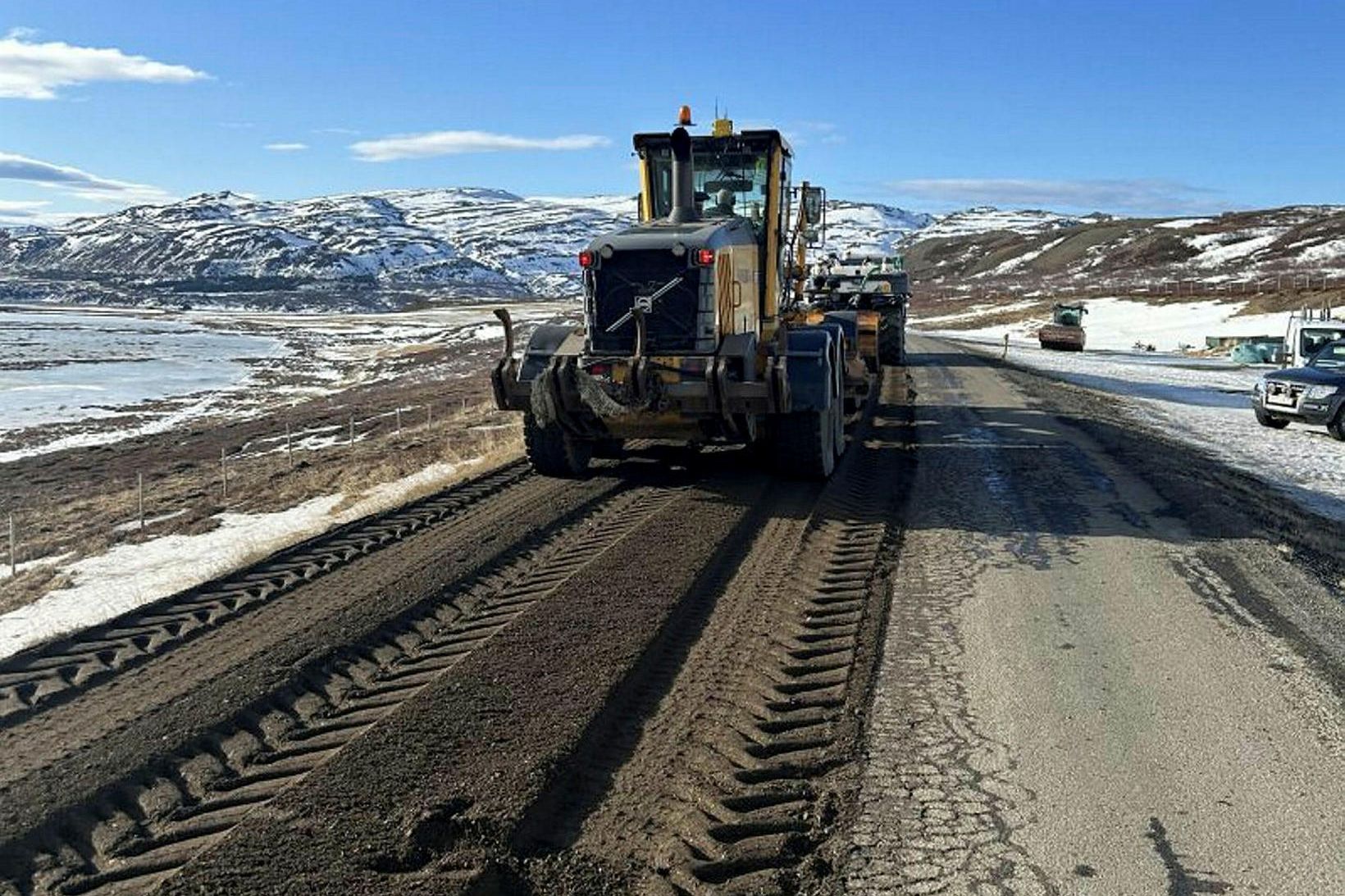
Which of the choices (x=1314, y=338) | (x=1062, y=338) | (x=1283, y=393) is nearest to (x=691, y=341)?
(x=1283, y=393)

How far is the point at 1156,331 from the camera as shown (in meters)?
56.2

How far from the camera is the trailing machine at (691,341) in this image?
11.4m

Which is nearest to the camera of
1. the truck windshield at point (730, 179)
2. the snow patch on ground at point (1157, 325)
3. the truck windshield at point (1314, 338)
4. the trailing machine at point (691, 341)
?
A: the trailing machine at point (691, 341)

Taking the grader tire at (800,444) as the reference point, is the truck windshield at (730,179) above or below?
above

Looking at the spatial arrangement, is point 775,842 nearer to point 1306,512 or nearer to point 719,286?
point 719,286

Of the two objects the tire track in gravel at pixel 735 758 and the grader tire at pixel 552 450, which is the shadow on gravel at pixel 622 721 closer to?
the tire track in gravel at pixel 735 758

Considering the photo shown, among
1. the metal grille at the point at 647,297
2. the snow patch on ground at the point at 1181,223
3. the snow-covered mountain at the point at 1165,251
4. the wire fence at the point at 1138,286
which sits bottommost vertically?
→ the metal grille at the point at 647,297

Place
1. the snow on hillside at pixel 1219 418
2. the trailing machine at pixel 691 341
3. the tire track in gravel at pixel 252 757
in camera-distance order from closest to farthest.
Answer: the tire track in gravel at pixel 252 757 → the trailing machine at pixel 691 341 → the snow on hillside at pixel 1219 418

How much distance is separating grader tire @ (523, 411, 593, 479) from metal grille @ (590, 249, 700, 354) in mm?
1289

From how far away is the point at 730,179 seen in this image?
13789 mm

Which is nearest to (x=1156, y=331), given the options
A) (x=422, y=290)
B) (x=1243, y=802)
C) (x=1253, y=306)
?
(x=1253, y=306)

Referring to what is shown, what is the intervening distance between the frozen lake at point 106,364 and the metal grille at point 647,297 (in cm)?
2543

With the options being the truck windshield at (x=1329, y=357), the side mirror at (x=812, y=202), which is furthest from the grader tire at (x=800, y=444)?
the truck windshield at (x=1329, y=357)

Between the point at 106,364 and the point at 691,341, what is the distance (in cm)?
4912
